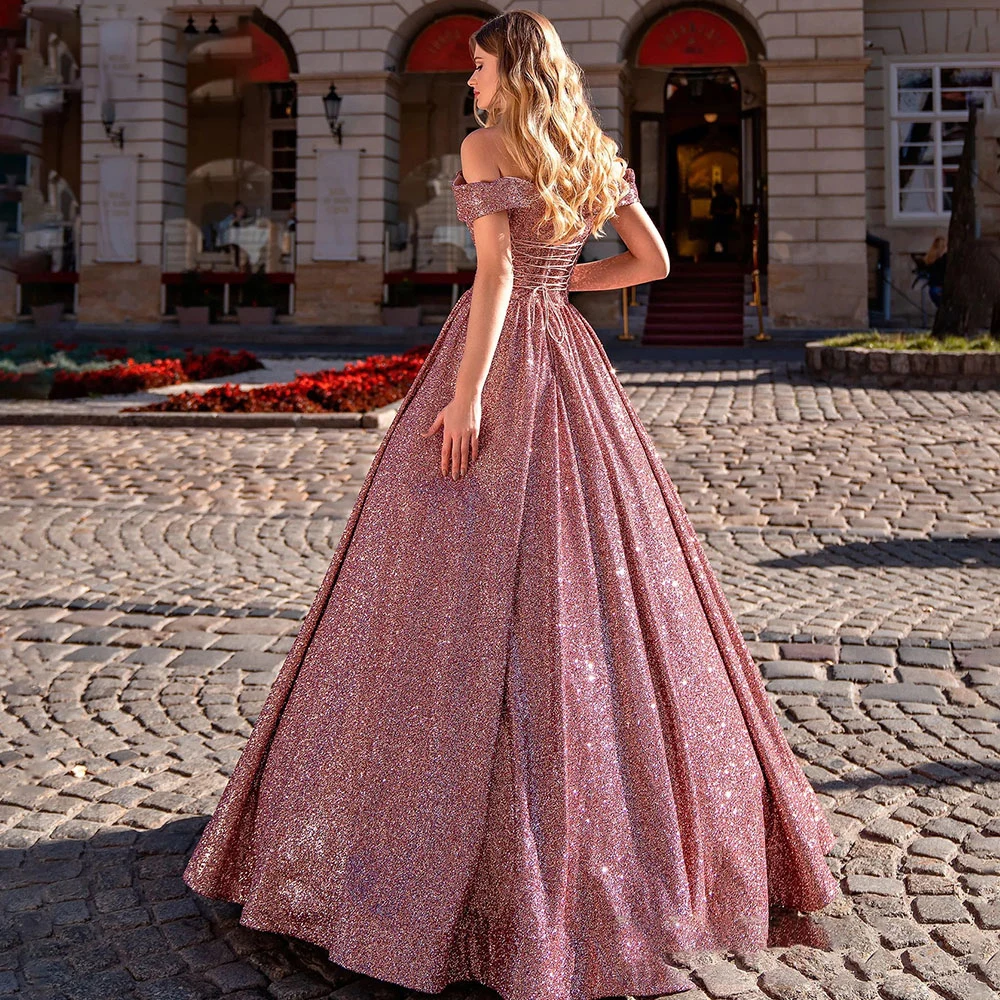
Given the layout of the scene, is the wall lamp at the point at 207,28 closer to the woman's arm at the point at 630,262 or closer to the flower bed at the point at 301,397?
the flower bed at the point at 301,397

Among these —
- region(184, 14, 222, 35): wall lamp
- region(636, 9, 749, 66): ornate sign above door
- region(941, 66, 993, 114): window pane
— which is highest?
region(184, 14, 222, 35): wall lamp

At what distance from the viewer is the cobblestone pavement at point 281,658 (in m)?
2.83

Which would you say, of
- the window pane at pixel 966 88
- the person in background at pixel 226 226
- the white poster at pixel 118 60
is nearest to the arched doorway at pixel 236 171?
the person in background at pixel 226 226

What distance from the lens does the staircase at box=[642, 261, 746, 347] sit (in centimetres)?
2091

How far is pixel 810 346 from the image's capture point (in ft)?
48.4

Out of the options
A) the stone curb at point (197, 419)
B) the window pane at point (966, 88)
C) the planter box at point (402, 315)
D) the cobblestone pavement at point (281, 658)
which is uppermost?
the window pane at point (966, 88)

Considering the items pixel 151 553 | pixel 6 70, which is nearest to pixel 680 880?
pixel 151 553

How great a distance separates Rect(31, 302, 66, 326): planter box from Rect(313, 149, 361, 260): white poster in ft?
17.5

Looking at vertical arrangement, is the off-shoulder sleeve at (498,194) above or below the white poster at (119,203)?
below

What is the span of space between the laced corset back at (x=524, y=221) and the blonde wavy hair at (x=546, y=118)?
3cm

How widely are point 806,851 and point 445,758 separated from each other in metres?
0.82

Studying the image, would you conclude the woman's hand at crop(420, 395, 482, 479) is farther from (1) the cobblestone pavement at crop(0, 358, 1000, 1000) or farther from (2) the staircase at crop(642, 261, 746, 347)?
(2) the staircase at crop(642, 261, 746, 347)

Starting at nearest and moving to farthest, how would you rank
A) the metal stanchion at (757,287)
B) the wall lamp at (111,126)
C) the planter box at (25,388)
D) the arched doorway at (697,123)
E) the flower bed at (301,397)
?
the flower bed at (301,397)
the planter box at (25,388)
the metal stanchion at (757,287)
the arched doorway at (697,123)
the wall lamp at (111,126)

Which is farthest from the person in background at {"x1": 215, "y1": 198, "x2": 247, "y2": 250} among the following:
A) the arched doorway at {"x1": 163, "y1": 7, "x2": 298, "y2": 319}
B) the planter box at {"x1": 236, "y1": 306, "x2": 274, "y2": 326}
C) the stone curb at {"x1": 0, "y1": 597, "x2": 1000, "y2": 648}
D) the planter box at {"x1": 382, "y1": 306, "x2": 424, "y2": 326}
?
the stone curb at {"x1": 0, "y1": 597, "x2": 1000, "y2": 648}
